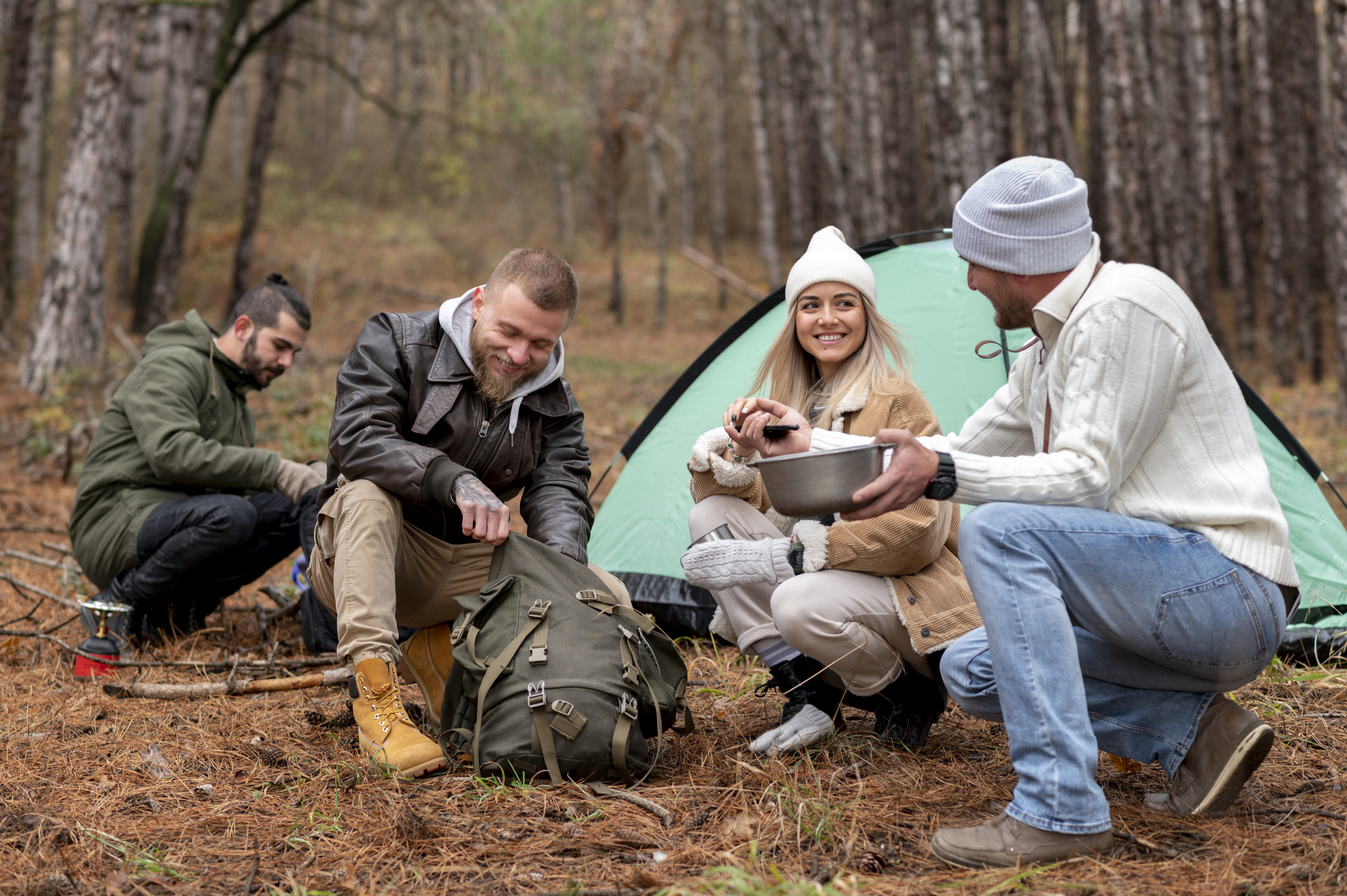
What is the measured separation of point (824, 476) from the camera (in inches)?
82.2

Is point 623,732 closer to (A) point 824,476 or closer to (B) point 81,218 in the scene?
(A) point 824,476

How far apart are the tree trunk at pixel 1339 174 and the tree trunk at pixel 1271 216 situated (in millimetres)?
3608

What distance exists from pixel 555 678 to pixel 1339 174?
7.02 metres

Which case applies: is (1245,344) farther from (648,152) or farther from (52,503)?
(52,503)

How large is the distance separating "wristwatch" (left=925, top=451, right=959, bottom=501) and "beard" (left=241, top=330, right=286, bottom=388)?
2.79 meters

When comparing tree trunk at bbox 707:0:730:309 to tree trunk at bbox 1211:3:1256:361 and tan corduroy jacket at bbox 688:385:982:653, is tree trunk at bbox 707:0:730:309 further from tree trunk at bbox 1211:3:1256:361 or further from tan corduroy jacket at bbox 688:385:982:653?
tan corduroy jacket at bbox 688:385:982:653

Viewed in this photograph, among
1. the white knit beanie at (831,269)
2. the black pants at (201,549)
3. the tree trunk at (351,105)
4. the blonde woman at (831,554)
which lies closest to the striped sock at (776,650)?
the blonde woman at (831,554)

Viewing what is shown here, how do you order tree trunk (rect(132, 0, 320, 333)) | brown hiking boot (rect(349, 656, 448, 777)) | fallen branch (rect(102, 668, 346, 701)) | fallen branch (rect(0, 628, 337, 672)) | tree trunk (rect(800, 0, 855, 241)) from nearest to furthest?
brown hiking boot (rect(349, 656, 448, 777)) < fallen branch (rect(102, 668, 346, 701)) < fallen branch (rect(0, 628, 337, 672)) < tree trunk (rect(132, 0, 320, 333)) < tree trunk (rect(800, 0, 855, 241))

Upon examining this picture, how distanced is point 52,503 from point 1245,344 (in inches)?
491

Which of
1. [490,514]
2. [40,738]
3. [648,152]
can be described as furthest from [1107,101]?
[40,738]

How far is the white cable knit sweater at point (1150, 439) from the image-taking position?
1.98 m

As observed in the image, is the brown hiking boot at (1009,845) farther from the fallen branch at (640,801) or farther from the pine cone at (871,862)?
the fallen branch at (640,801)

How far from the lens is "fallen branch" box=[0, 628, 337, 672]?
11.1 feet

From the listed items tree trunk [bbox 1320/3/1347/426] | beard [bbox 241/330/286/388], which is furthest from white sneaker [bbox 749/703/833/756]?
tree trunk [bbox 1320/3/1347/426]
